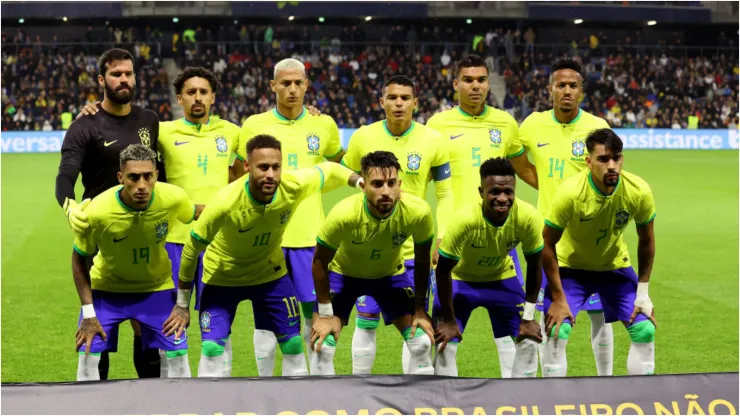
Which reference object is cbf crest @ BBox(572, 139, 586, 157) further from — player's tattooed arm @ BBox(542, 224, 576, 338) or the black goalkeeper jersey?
the black goalkeeper jersey

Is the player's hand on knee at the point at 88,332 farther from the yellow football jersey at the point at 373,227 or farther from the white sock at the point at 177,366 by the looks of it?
the yellow football jersey at the point at 373,227

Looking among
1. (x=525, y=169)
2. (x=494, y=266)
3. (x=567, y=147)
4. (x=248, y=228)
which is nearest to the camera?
(x=248, y=228)

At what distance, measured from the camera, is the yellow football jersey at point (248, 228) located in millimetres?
6359

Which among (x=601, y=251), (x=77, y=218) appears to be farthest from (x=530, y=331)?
(x=77, y=218)

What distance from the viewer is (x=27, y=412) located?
18.3 ft

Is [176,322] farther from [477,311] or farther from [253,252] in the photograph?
[477,311]

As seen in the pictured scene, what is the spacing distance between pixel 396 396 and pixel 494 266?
1458 mm

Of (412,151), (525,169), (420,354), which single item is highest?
(412,151)

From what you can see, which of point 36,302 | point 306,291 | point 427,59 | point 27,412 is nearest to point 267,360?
point 306,291

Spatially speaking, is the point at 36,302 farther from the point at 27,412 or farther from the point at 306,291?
the point at 27,412

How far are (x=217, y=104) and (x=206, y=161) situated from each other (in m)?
30.5

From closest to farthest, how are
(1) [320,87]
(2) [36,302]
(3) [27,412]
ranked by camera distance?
(3) [27,412] → (2) [36,302] → (1) [320,87]

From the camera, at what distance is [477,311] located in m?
11.1

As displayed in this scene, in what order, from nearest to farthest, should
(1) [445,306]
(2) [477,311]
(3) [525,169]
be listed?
(1) [445,306] → (3) [525,169] → (2) [477,311]
